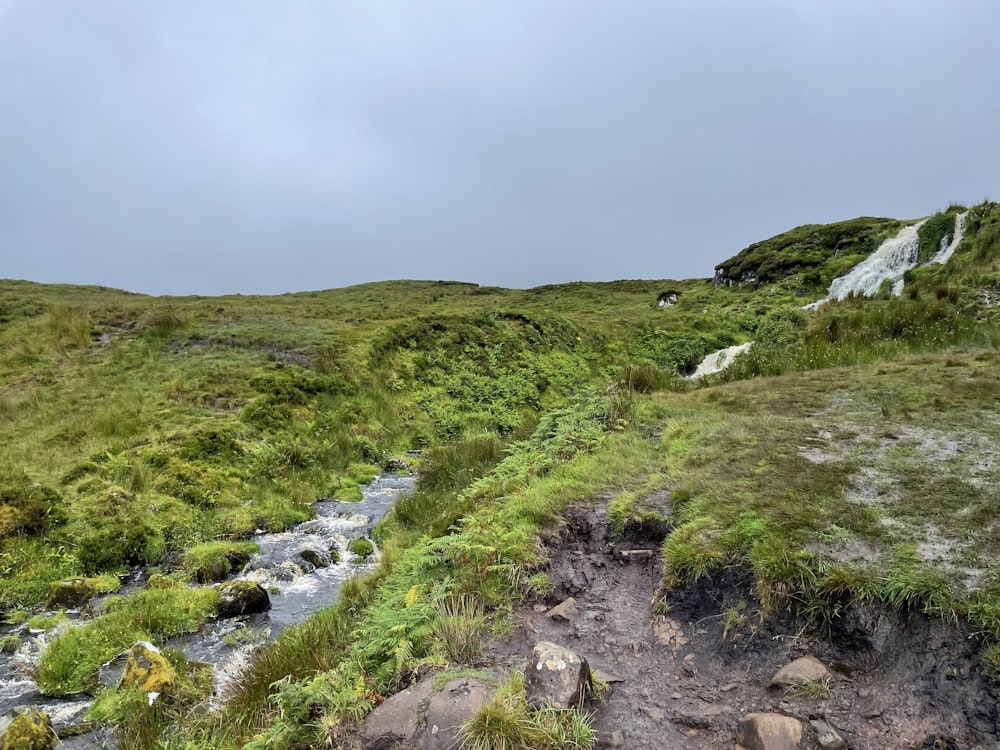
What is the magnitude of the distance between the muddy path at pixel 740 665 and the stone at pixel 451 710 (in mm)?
561

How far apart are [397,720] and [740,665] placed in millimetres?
2438

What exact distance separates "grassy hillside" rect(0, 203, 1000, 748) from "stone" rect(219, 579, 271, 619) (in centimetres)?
25

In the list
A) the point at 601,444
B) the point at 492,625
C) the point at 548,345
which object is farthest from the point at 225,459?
the point at 548,345

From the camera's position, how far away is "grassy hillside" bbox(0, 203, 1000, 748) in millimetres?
4535

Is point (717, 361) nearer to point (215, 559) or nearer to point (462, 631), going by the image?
point (215, 559)

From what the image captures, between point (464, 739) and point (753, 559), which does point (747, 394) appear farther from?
point (464, 739)

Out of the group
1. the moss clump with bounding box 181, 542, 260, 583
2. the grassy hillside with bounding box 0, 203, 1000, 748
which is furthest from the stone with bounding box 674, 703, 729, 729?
the moss clump with bounding box 181, 542, 260, 583

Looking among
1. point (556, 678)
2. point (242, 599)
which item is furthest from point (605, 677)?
point (242, 599)

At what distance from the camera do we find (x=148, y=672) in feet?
19.5

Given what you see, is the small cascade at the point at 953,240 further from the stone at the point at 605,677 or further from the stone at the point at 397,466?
the stone at the point at 605,677

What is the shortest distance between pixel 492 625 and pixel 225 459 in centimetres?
1067

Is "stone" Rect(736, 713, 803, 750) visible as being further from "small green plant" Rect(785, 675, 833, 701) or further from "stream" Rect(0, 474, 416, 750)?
"stream" Rect(0, 474, 416, 750)

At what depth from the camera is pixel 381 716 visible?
378 cm

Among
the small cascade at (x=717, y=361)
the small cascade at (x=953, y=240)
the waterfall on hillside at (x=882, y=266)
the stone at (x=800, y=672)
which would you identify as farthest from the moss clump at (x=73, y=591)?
the small cascade at (x=953, y=240)
